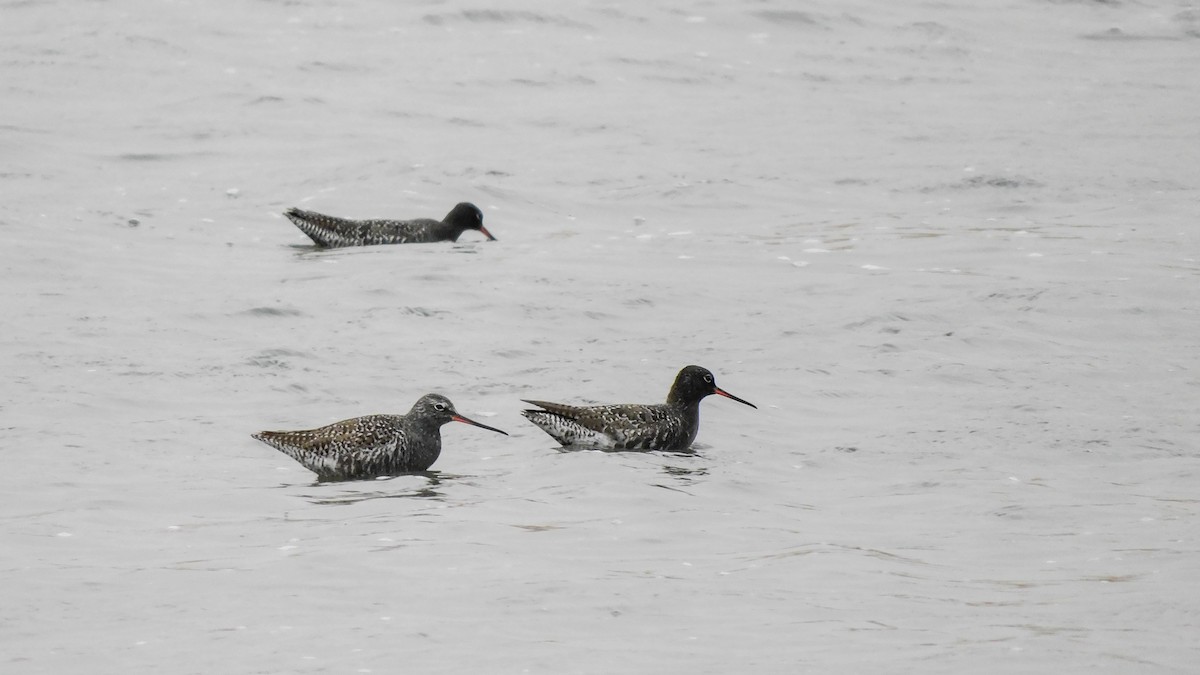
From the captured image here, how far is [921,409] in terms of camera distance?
1541 centimetres

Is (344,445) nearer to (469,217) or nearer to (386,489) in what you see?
(386,489)

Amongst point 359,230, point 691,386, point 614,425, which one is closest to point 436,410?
point 614,425

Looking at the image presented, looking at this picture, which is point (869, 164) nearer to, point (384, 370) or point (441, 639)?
point (384, 370)

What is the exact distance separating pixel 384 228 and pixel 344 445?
31.6 ft

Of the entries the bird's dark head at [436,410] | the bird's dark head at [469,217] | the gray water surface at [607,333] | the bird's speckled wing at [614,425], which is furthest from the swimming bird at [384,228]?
the bird's dark head at [436,410]

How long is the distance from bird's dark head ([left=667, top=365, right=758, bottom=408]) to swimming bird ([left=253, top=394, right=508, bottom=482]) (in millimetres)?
1949

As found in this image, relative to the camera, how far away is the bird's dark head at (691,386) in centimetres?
1489

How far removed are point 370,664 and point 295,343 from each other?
8.34 metres

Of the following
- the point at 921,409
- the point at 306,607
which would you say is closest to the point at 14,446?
the point at 306,607

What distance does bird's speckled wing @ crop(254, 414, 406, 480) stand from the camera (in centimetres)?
1343

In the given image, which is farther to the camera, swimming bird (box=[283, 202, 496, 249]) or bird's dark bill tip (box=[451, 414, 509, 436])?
swimming bird (box=[283, 202, 496, 249])

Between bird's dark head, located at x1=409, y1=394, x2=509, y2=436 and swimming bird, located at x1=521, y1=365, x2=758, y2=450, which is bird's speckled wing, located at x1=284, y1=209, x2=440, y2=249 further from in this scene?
bird's dark head, located at x1=409, y1=394, x2=509, y2=436

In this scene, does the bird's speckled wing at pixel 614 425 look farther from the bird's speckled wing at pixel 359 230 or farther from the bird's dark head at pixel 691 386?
the bird's speckled wing at pixel 359 230

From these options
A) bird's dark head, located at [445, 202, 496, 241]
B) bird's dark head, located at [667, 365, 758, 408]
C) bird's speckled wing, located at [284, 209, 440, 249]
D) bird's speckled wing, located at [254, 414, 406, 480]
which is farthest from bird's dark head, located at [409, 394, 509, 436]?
bird's dark head, located at [445, 202, 496, 241]
